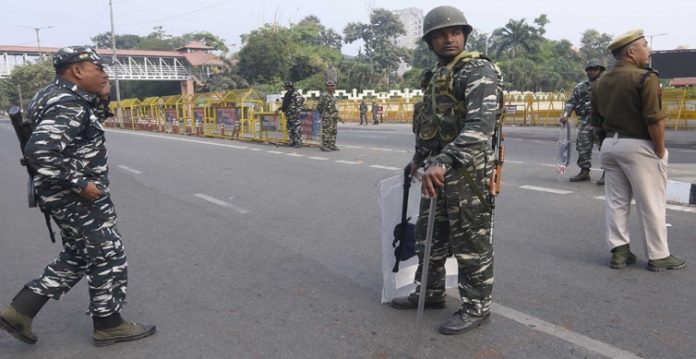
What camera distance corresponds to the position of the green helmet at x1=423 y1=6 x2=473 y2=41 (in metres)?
2.99

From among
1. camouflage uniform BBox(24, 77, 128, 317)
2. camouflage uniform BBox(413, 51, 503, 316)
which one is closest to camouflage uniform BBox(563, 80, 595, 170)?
camouflage uniform BBox(413, 51, 503, 316)

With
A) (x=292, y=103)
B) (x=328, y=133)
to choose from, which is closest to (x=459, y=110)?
(x=328, y=133)

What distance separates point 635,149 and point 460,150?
Answer: 1.89 metres

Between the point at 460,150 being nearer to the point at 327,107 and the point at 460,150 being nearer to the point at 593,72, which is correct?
the point at 593,72

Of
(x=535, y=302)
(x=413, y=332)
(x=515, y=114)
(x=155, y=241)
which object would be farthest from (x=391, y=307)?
(x=515, y=114)

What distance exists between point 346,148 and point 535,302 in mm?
11719

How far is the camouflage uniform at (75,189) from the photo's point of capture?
9.31 ft

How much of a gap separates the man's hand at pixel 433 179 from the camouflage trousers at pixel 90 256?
1743 millimetres

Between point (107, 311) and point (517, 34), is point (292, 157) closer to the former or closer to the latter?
point (107, 311)

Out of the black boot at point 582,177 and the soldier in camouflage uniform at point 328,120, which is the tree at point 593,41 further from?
the black boot at point 582,177

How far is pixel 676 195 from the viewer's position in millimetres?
6598

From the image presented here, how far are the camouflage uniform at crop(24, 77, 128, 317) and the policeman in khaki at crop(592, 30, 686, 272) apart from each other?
Result: 3477 millimetres

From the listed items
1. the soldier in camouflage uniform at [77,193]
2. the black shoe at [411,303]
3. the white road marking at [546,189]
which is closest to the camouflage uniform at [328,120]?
the white road marking at [546,189]

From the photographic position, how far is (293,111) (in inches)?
620
